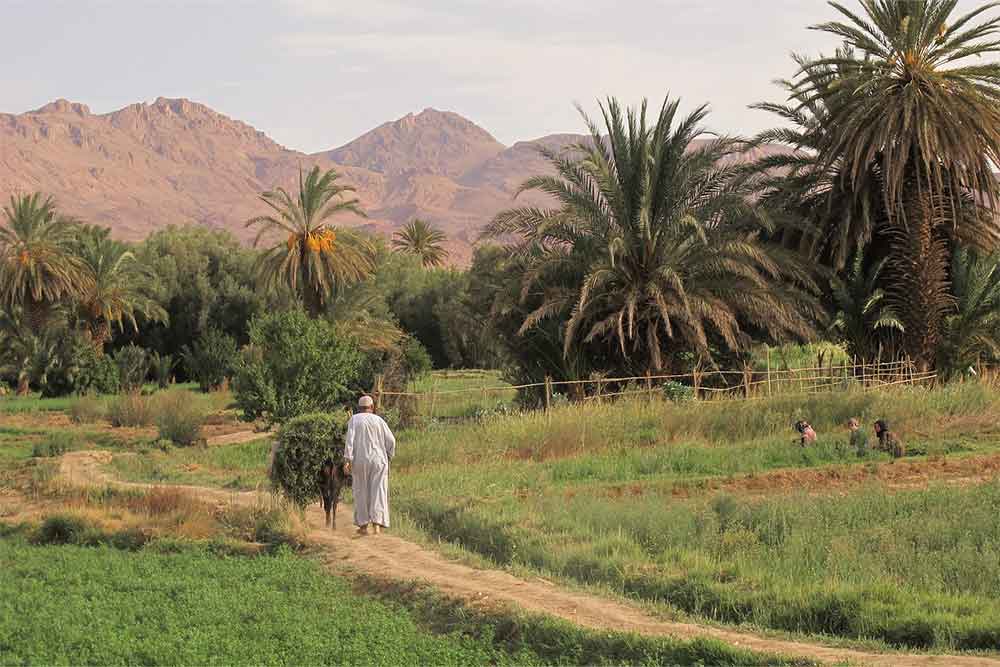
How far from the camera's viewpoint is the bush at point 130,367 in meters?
41.7

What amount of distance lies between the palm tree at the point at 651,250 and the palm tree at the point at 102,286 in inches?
977

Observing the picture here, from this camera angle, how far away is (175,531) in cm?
1284

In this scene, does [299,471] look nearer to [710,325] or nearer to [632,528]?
[632,528]

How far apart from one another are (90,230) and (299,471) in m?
38.4

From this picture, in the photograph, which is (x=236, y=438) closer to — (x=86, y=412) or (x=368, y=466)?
(x=86, y=412)

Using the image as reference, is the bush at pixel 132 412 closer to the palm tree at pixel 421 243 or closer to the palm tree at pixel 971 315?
the palm tree at pixel 971 315

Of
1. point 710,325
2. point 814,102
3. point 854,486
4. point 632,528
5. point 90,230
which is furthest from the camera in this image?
point 90,230

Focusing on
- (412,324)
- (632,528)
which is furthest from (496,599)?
(412,324)

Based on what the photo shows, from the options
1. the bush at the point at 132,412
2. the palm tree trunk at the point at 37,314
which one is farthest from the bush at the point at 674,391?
the palm tree trunk at the point at 37,314

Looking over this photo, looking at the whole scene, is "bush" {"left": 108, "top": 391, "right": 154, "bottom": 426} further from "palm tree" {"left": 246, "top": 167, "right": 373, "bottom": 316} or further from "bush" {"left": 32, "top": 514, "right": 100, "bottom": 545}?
"bush" {"left": 32, "top": 514, "right": 100, "bottom": 545}

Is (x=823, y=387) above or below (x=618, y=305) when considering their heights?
below

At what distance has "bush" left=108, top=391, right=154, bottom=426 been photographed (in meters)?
29.9

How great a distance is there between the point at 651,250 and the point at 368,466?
541 inches

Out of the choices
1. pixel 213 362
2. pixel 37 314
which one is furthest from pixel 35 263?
pixel 213 362
